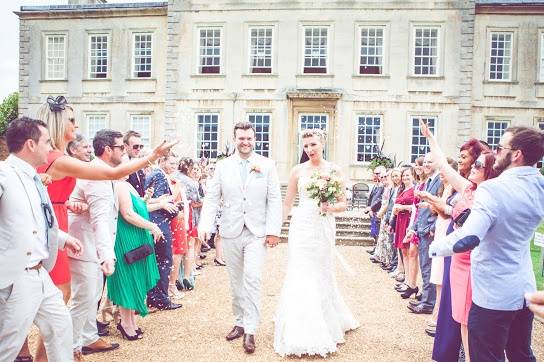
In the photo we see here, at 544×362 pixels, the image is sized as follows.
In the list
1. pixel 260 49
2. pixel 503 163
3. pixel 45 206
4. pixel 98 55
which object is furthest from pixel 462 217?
pixel 98 55

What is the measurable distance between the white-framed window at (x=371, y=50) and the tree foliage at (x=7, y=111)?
24.1 m

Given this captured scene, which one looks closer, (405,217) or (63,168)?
(63,168)

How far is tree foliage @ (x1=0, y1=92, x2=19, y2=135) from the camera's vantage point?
103 feet

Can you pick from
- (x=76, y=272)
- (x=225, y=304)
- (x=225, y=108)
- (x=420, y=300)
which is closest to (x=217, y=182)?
(x=76, y=272)

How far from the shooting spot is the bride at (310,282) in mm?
4922

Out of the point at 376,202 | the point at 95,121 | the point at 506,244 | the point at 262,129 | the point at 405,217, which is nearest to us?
the point at 506,244

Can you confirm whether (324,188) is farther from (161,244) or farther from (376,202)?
(376,202)

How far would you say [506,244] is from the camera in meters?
3.06

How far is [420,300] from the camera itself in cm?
724

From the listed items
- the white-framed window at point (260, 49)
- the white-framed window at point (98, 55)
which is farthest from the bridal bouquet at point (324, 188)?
the white-framed window at point (98, 55)

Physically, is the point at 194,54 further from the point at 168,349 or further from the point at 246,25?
the point at 168,349

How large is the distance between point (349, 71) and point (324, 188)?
16.5 meters

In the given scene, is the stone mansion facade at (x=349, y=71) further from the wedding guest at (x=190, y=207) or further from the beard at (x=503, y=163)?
the beard at (x=503, y=163)

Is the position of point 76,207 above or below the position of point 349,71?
below
